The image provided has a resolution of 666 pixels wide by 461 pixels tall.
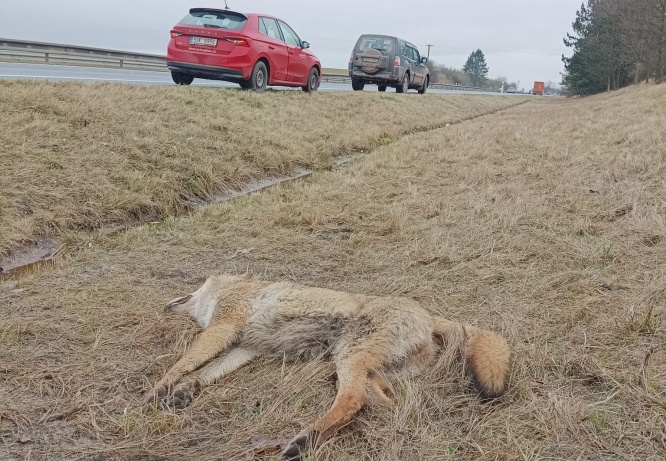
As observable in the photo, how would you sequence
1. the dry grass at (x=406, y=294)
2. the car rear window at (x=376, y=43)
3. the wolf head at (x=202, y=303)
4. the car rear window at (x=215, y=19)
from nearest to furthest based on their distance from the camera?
the dry grass at (x=406, y=294)
the wolf head at (x=202, y=303)
the car rear window at (x=215, y=19)
the car rear window at (x=376, y=43)

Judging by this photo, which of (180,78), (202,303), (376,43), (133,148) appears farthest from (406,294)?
(376,43)

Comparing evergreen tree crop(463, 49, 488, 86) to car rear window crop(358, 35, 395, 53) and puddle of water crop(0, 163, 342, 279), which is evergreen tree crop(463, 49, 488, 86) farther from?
puddle of water crop(0, 163, 342, 279)

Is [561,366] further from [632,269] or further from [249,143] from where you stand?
[249,143]

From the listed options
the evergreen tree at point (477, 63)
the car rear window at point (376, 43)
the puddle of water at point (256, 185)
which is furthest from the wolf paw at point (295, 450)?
the evergreen tree at point (477, 63)

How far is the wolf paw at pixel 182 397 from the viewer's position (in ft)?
9.96

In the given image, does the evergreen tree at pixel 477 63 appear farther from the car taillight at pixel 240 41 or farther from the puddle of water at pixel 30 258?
the puddle of water at pixel 30 258

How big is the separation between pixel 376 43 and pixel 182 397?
19114 mm

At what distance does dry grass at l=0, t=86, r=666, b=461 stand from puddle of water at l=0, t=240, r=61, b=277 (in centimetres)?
24

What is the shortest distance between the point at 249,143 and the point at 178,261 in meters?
4.87

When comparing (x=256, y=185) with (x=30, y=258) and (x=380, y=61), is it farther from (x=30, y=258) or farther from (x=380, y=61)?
(x=380, y=61)

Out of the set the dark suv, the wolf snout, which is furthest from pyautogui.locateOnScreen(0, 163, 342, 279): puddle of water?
the dark suv

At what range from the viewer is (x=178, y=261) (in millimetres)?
5391

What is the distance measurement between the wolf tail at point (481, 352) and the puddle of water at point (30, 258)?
3894 mm

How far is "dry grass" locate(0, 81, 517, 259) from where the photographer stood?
638 cm
